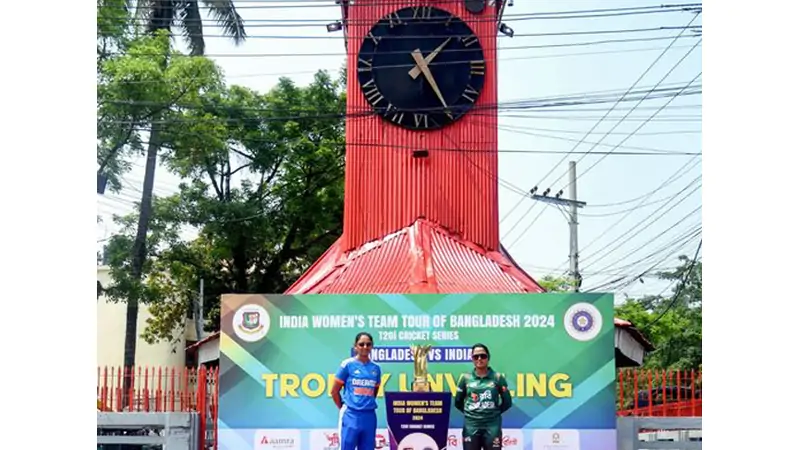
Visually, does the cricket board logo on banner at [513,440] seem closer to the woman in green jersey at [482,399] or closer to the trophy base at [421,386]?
the woman in green jersey at [482,399]

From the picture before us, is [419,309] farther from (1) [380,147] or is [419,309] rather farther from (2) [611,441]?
(1) [380,147]

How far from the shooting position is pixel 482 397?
939 cm

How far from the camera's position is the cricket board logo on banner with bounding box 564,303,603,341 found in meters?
10.2

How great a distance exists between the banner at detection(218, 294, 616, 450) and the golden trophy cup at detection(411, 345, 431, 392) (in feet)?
0.19

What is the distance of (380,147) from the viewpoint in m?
13.9

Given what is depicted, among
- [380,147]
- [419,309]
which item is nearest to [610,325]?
[419,309]

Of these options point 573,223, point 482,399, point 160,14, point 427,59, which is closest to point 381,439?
point 482,399

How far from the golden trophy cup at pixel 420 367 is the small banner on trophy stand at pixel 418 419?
516mm

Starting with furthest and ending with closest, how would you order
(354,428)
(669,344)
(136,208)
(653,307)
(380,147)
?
(653,307) → (669,344) → (136,208) → (380,147) → (354,428)

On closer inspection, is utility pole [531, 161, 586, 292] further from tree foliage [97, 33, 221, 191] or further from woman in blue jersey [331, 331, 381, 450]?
woman in blue jersey [331, 331, 381, 450]

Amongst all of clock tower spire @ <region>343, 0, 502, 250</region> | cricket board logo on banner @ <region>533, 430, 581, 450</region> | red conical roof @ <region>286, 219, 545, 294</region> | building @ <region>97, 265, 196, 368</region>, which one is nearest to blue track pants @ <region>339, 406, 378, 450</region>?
cricket board logo on banner @ <region>533, 430, 581, 450</region>

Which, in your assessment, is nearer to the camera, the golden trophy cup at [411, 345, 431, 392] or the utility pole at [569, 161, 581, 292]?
the golden trophy cup at [411, 345, 431, 392]

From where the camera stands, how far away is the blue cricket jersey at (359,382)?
9.52 metres

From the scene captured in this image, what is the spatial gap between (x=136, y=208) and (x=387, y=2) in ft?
30.9
